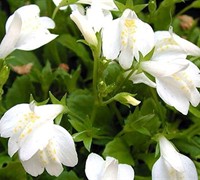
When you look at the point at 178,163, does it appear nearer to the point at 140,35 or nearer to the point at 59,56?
the point at 140,35

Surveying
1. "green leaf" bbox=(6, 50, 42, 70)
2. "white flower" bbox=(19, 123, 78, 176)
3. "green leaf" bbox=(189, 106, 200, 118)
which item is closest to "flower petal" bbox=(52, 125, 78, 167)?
"white flower" bbox=(19, 123, 78, 176)

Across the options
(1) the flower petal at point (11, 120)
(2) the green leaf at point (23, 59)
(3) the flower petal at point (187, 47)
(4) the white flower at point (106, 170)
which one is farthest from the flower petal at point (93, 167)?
(2) the green leaf at point (23, 59)

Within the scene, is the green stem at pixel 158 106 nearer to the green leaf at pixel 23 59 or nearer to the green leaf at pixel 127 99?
the green leaf at pixel 127 99

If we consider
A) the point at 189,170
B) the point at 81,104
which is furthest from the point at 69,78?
the point at 189,170

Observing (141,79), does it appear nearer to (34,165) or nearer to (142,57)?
(142,57)

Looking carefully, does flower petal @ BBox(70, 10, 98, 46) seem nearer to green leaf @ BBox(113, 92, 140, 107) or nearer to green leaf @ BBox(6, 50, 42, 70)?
green leaf @ BBox(113, 92, 140, 107)

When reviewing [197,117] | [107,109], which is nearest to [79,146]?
[107,109]
